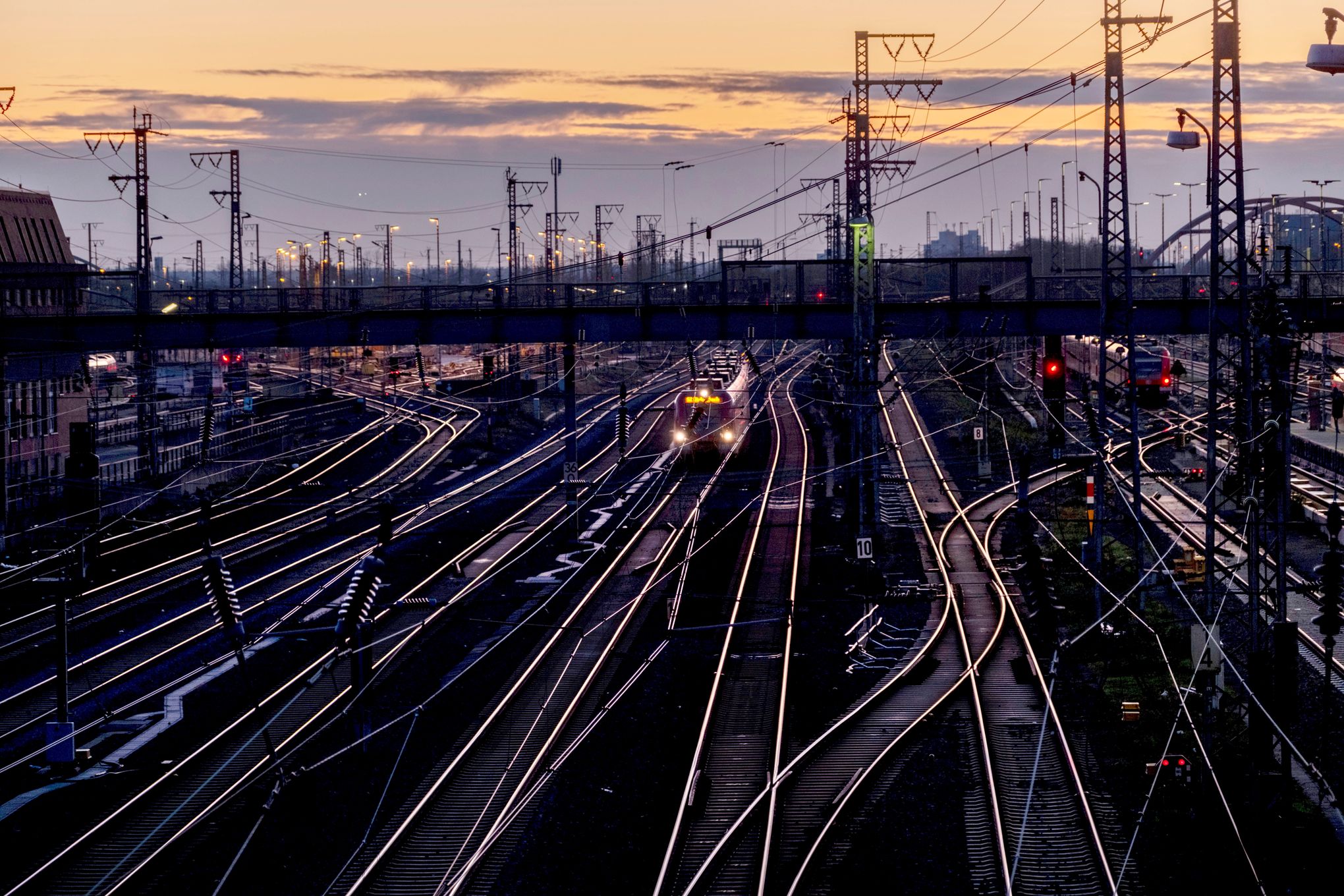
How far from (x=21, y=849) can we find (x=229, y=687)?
220 inches

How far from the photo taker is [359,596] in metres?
16.8

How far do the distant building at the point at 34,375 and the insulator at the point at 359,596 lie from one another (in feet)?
50.0

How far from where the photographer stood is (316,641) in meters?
22.1

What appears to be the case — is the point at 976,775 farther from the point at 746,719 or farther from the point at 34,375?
the point at 34,375

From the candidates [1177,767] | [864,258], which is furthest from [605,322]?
[1177,767]

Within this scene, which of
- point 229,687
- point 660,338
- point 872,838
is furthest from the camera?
point 660,338

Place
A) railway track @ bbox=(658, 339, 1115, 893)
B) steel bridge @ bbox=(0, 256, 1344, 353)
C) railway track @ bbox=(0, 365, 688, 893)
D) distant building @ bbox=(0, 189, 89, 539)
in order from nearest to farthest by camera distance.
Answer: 1. railway track @ bbox=(658, 339, 1115, 893)
2. railway track @ bbox=(0, 365, 688, 893)
3. steel bridge @ bbox=(0, 256, 1344, 353)
4. distant building @ bbox=(0, 189, 89, 539)

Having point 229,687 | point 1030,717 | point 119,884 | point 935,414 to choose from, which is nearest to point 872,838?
point 1030,717

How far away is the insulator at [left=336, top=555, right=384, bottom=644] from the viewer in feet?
54.1

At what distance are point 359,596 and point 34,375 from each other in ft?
71.8

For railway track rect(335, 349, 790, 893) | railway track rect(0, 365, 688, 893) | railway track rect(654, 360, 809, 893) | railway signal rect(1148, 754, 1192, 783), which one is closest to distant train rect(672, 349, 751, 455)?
railway track rect(654, 360, 809, 893)

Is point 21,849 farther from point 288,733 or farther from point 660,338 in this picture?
point 660,338

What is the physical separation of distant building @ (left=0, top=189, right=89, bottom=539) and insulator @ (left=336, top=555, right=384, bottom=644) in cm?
1523

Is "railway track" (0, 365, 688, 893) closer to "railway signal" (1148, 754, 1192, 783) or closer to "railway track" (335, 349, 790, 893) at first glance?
"railway track" (335, 349, 790, 893)
